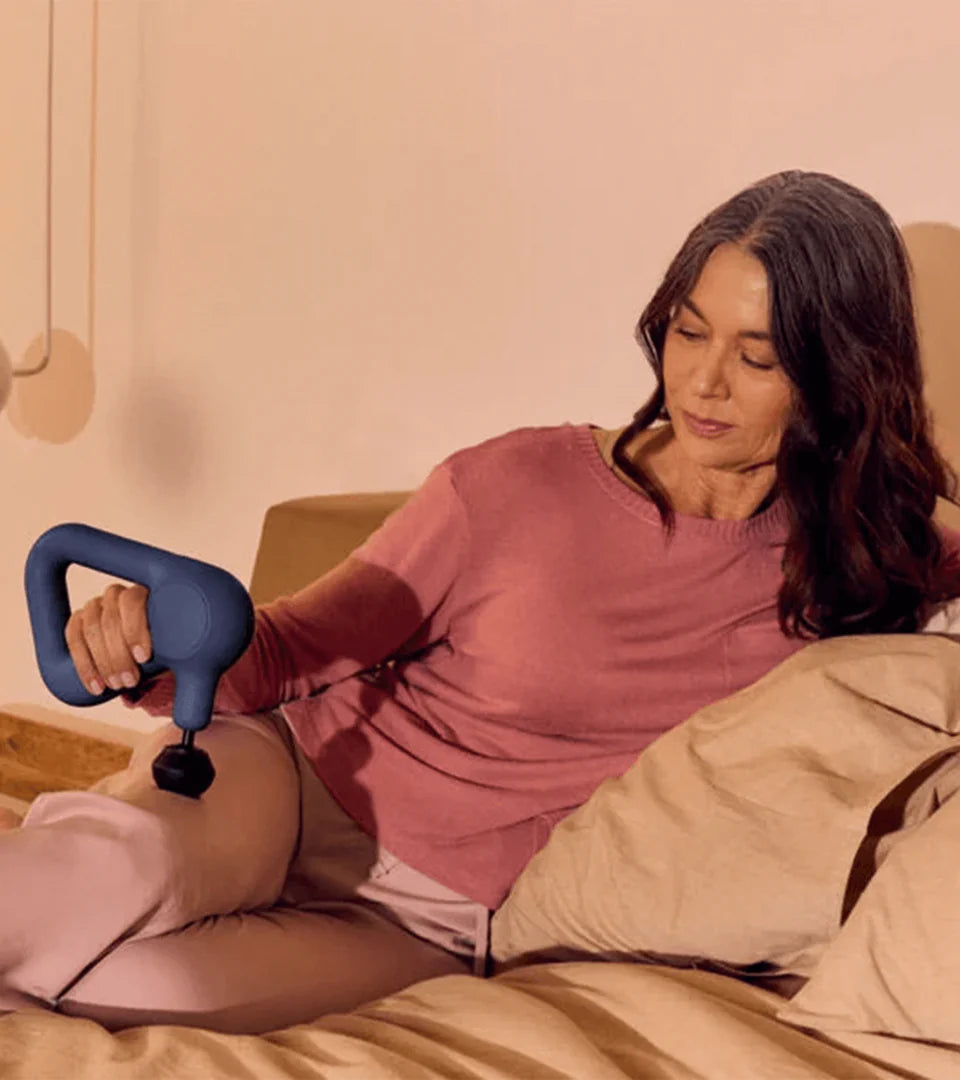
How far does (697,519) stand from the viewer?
4.93 ft

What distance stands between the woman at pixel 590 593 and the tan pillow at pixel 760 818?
0.10 meters

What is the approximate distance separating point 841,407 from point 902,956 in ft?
1.77

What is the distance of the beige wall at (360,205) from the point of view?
79.4 inches

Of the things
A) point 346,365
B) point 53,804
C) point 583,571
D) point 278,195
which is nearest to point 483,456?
point 583,571

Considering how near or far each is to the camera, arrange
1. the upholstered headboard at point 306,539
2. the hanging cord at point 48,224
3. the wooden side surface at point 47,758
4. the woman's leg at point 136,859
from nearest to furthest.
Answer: the woman's leg at point 136,859, the upholstered headboard at point 306,539, the hanging cord at point 48,224, the wooden side surface at point 47,758

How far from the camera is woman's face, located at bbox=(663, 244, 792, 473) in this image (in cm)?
142

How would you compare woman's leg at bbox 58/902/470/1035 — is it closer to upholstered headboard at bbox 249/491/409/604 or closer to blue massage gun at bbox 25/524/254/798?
blue massage gun at bbox 25/524/254/798

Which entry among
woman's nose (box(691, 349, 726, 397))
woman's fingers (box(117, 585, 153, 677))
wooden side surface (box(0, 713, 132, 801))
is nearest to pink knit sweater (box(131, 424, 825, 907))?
woman's nose (box(691, 349, 726, 397))

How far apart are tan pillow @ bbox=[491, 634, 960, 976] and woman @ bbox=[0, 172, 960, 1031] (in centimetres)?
10

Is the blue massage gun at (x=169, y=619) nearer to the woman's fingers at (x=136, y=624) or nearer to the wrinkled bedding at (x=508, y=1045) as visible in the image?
the woman's fingers at (x=136, y=624)

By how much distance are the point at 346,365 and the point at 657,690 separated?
1.18 metres

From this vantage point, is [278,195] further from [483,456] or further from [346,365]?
[483,456]

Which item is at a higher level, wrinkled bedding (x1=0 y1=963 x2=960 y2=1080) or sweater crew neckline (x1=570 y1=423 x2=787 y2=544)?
sweater crew neckline (x1=570 y1=423 x2=787 y2=544)

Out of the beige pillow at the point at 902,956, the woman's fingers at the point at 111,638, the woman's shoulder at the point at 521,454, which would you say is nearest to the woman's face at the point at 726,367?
the woman's shoulder at the point at 521,454
